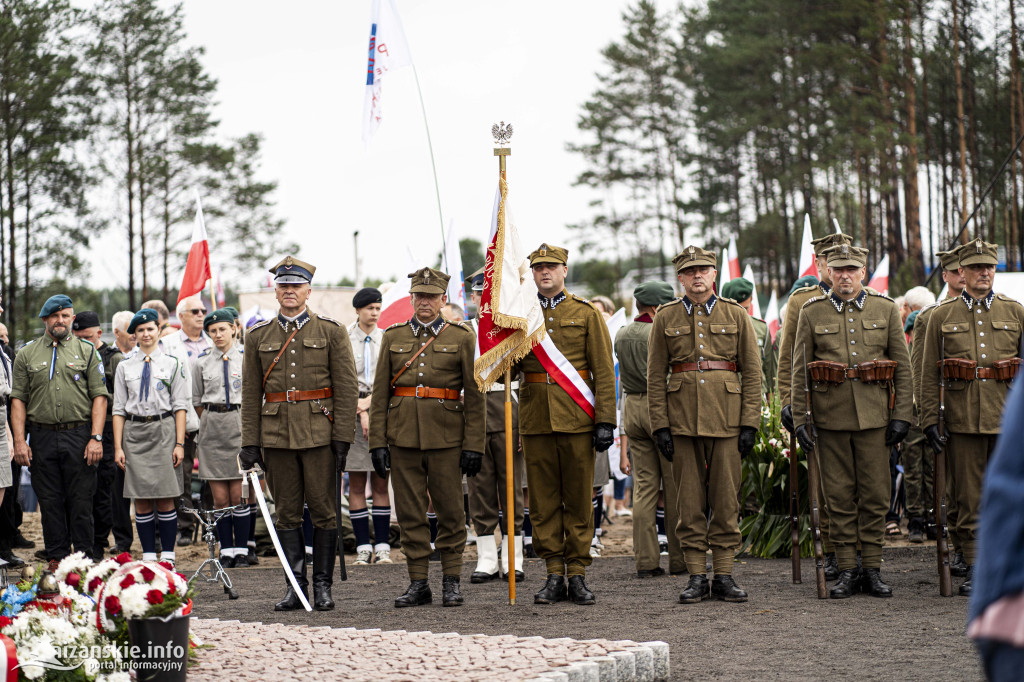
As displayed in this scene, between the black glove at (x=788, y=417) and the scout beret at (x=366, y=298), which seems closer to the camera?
the black glove at (x=788, y=417)

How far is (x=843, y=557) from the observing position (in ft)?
25.3

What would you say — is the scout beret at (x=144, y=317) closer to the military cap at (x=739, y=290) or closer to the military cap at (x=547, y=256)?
the military cap at (x=547, y=256)

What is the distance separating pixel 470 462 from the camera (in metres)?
7.59

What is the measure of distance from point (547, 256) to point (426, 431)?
142 centimetres

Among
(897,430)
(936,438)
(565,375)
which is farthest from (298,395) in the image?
(936,438)

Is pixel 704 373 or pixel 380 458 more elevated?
pixel 704 373

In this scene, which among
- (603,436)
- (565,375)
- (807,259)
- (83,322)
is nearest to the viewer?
(603,436)

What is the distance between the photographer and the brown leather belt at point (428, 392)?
770 cm

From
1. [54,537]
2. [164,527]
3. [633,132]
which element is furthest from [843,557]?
[633,132]

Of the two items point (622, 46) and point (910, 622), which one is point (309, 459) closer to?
point (910, 622)

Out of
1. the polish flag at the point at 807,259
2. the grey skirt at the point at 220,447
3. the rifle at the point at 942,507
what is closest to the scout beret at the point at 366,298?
the grey skirt at the point at 220,447

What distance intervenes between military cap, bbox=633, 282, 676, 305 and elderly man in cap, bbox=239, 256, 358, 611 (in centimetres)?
264

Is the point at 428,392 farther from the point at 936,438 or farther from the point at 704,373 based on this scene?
the point at 936,438

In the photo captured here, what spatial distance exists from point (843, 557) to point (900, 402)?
1.10 metres
